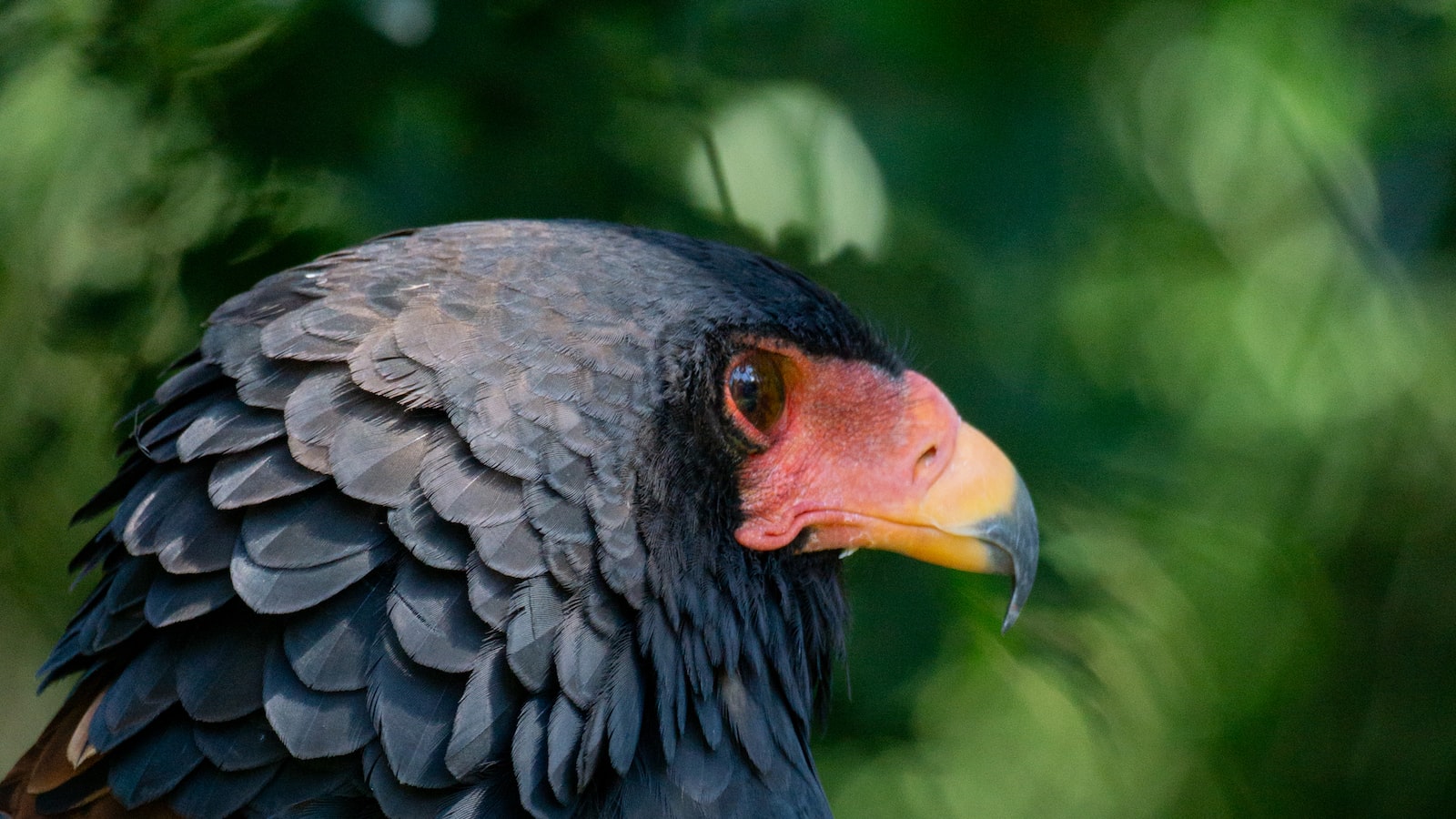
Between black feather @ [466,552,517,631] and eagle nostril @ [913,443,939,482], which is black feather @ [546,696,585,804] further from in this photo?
eagle nostril @ [913,443,939,482]

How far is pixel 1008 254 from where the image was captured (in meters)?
3.04

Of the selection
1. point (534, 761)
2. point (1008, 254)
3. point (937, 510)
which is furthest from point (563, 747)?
point (1008, 254)

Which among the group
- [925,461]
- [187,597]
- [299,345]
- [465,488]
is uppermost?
[299,345]

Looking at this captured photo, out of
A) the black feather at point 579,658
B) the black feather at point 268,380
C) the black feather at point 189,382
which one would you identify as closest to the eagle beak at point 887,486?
the black feather at point 579,658

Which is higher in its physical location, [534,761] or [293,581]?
[293,581]

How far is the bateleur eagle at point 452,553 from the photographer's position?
1.63 m

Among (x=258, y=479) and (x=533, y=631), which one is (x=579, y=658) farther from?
(x=258, y=479)

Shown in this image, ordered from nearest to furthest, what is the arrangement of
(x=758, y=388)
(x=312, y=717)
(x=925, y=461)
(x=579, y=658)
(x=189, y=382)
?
(x=312, y=717) < (x=579, y=658) < (x=189, y=382) < (x=758, y=388) < (x=925, y=461)

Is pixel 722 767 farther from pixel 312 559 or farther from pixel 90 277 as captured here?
pixel 90 277

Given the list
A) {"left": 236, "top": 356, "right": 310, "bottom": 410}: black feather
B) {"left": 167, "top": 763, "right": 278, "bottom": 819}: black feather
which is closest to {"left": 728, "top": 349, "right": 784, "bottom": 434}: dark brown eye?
{"left": 236, "top": 356, "right": 310, "bottom": 410}: black feather

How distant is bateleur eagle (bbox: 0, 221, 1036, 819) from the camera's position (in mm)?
1631

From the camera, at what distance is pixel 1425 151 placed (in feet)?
10.2

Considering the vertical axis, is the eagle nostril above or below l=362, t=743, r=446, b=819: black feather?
above

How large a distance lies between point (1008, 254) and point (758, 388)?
50.1 inches
